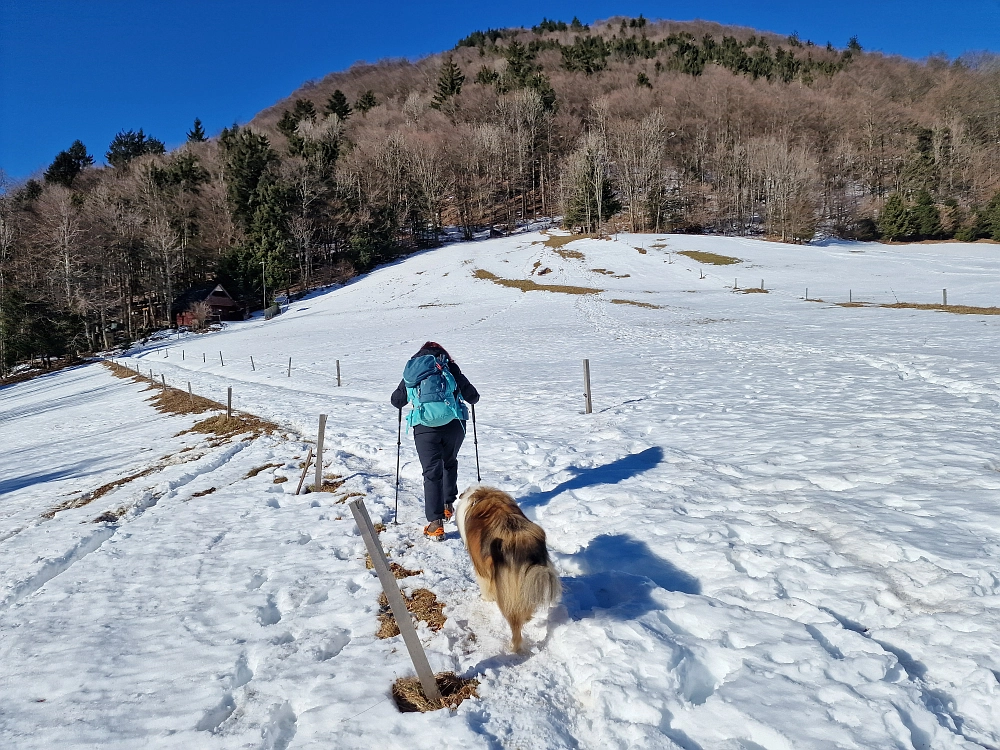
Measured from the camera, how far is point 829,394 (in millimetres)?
10391

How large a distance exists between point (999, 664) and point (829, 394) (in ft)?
27.3

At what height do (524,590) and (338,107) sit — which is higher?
(338,107)

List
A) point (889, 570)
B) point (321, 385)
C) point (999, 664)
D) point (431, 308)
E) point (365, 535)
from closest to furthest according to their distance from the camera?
point (999, 664) < point (365, 535) < point (889, 570) < point (321, 385) < point (431, 308)

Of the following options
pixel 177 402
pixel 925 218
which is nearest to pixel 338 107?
pixel 177 402

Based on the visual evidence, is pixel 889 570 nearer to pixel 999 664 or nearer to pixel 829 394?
pixel 999 664

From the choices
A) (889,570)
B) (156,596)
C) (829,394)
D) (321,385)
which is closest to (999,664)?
(889,570)

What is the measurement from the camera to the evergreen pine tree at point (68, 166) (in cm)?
6781

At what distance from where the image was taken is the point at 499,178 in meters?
82.4

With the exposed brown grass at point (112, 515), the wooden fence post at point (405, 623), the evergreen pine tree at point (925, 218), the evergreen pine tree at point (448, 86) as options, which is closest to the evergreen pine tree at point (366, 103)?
the evergreen pine tree at point (448, 86)

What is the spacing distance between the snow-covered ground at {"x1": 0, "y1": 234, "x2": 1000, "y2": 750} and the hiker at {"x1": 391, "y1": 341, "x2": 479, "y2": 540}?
506 millimetres

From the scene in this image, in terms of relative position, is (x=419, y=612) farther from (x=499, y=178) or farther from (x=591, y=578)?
(x=499, y=178)

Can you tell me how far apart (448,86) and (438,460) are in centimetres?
11204

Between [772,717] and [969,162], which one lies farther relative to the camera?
[969,162]

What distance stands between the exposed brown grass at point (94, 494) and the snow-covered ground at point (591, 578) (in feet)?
0.93
